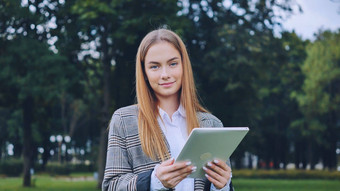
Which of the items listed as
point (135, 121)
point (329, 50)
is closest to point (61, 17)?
point (135, 121)

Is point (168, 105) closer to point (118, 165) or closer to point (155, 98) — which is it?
point (155, 98)

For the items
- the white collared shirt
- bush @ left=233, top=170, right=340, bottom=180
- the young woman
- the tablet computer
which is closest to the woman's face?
the young woman

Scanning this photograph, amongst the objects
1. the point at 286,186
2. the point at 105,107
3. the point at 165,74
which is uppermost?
the point at 165,74

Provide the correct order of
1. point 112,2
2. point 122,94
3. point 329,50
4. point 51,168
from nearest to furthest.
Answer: point 112,2
point 122,94
point 329,50
point 51,168

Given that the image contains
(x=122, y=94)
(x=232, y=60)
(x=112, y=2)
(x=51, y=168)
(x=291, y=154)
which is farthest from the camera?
(x=291, y=154)

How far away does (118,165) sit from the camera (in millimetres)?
2625

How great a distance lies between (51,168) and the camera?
54344mm

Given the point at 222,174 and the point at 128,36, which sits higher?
the point at 128,36

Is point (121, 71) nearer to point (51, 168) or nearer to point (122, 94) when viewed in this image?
point (122, 94)

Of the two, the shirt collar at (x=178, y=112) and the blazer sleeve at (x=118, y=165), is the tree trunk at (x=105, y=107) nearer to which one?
the shirt collar at (x=178, y=112)

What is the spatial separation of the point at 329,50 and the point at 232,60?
22925 mm

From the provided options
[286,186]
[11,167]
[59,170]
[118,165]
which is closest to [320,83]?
[286,186]

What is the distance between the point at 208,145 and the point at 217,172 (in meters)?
0.21

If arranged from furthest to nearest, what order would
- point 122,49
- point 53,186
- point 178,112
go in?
point 53,186 < point 122,49 < point 178,112
